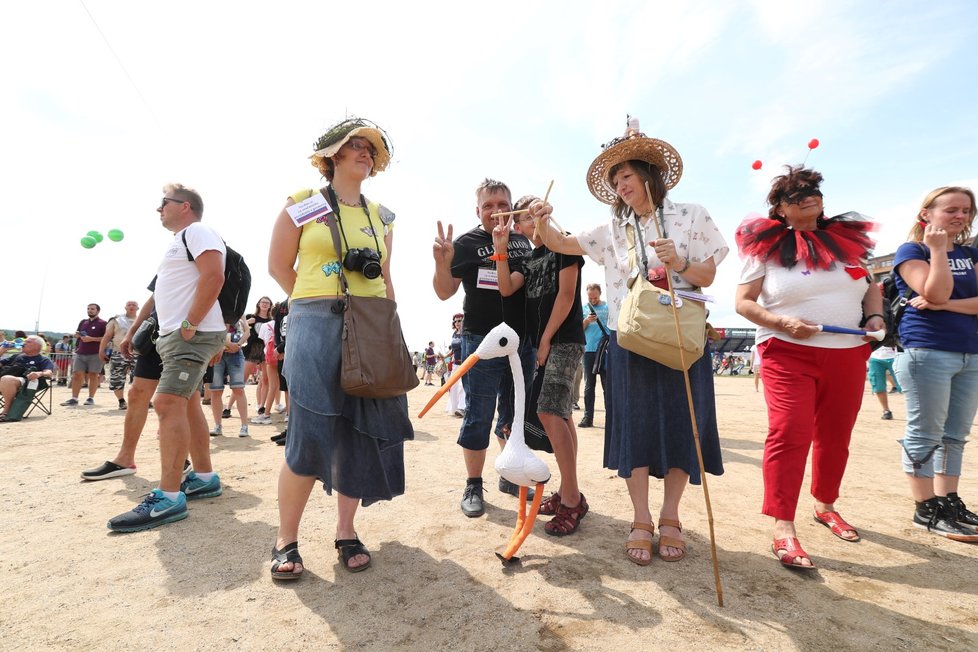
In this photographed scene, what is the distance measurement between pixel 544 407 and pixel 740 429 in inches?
212

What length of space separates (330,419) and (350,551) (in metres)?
0.68

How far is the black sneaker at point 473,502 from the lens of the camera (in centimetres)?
308

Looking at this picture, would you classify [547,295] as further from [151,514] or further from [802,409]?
[151,514]

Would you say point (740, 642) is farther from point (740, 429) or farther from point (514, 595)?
point (740, 429)

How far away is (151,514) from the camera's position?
2859 millimetres

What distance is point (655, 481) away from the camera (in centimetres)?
394

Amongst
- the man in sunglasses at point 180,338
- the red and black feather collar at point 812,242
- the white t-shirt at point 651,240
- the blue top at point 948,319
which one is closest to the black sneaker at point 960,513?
the blue top at point 948,319

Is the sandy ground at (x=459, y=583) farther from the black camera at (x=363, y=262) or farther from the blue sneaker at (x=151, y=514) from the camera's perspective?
the black camera at (x=363, y=262)

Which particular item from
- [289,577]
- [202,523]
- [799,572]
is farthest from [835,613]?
[202,523]

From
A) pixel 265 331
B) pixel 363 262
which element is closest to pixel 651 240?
pixel 363 262

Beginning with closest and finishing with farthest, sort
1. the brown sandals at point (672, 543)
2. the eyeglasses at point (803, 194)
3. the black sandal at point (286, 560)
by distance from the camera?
the black sandal at point (286, 560) < the brown sandals at point (672, 543) < the eyeglasses at point (803, 194)

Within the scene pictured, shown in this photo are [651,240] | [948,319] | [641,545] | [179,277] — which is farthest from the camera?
[179,277]

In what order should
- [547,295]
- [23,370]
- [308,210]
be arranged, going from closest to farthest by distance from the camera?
[308,210], [547,295], [23,370]

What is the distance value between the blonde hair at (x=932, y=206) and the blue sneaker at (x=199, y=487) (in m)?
5.00
